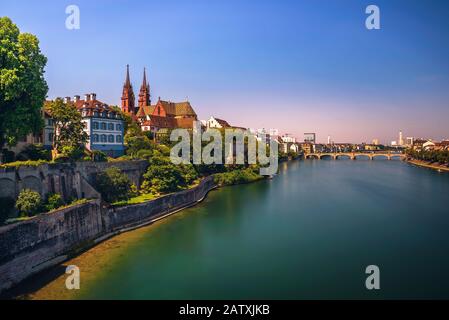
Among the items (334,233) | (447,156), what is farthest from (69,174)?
(447,156)

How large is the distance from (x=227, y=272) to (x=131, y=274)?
6289 mm

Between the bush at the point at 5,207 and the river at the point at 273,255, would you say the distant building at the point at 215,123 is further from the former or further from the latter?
the bush at the point at 5,207

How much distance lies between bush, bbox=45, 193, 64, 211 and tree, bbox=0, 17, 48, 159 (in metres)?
4.82

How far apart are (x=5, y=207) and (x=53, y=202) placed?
3.60 m

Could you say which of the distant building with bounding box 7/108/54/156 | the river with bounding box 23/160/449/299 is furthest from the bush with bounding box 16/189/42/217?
the distant building with bounding box 7/108/54/156

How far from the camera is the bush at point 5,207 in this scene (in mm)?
21859

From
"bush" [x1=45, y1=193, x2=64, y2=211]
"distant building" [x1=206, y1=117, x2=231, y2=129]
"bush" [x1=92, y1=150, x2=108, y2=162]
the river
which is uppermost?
"distant building" [x1=206, y1=117, x2=231, y2=129]

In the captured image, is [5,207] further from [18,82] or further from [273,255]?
[273,255]

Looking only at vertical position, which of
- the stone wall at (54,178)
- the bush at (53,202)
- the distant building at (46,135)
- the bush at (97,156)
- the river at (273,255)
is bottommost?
the river at (273,255)

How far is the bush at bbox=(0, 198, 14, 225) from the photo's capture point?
2186 centimetres

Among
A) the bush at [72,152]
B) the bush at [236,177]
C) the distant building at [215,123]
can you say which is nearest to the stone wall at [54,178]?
the bush at [72,152]

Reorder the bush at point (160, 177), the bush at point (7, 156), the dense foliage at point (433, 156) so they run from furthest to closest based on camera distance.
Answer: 1. the dense foliage at point (433, 156)
2. the bush at point (160, 177)
3. the bush at point (7, 156)

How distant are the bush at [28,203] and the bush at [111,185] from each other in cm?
813

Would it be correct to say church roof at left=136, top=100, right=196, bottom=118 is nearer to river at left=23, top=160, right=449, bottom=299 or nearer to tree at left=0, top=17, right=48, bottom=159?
river at left=23, top=160, right=449, bottom=299
